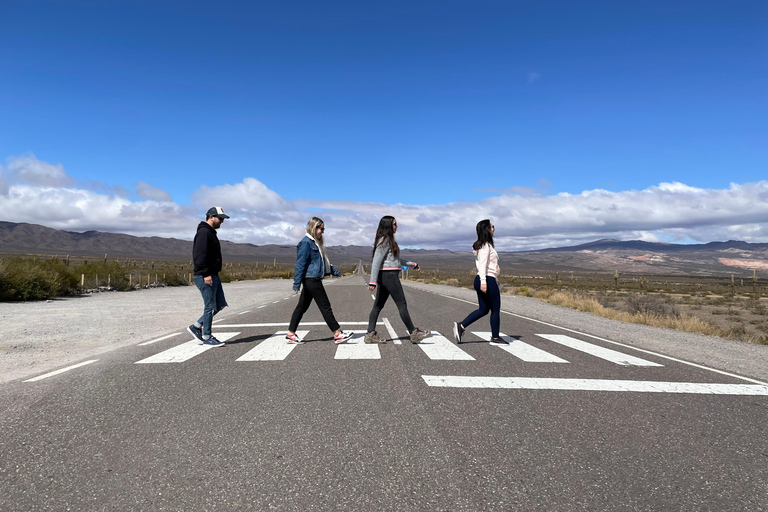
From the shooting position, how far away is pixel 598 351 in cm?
805

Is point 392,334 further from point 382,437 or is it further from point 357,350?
point 382,437

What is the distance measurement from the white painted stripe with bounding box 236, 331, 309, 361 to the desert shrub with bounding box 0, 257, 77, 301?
48.2 ft

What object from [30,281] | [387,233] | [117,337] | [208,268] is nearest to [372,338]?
[387,233]

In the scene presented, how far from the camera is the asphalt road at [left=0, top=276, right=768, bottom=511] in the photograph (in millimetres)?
2840

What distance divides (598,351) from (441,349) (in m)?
2.62

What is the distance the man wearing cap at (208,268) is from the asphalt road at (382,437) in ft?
4.00

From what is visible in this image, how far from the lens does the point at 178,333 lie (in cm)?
973

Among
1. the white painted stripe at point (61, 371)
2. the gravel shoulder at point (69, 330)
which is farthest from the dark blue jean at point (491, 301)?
the gravel shoulder at point (69, 330)

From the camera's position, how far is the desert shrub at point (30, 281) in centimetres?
1803

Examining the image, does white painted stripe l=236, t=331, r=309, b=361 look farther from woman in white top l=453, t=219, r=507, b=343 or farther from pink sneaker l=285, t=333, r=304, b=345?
woman in white top l=453, t=219, r=507, b=343

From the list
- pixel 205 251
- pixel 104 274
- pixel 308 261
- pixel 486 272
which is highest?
pixel 205 251

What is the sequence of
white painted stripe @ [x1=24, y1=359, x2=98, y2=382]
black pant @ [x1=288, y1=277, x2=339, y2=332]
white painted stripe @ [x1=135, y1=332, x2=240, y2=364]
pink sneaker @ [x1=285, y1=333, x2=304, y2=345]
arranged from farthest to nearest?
pink sneaker @ [x1=285, y1=333, x2=304, y2=345], black pant @ [x1=288, y1=277, x2=339, y2=332], white painted stripe @ [x1=135, y1=332, x2=240, y2=364], white painted stripe @ [x1=24, y1=359, x2=98, y2=382]

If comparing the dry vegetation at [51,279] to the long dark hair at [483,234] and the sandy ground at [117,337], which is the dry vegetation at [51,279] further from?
the long dark hair at [483,234]

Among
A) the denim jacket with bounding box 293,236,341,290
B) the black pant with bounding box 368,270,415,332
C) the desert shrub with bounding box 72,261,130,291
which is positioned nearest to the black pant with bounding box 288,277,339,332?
the denim jacket with bounding box 293,236,341,290
